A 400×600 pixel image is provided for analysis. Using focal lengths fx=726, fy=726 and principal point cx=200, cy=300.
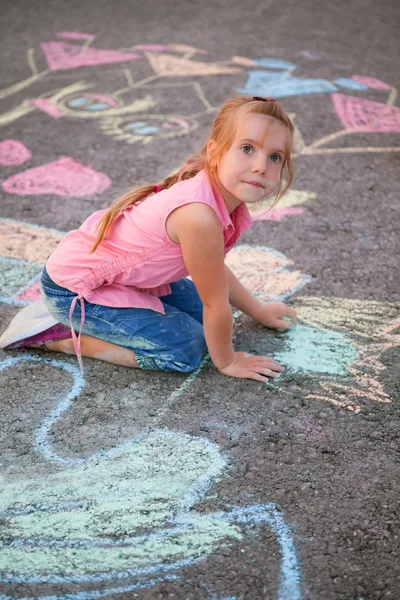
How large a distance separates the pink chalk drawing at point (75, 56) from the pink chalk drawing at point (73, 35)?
15cm

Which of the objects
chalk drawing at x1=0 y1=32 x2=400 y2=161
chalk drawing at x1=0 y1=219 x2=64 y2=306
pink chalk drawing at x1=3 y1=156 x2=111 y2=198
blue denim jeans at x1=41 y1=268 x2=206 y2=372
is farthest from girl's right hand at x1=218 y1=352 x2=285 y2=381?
chalk drawing at x1=0 y1=32 x2=400 y2=161

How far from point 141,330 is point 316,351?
608 mm

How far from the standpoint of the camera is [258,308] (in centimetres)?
257

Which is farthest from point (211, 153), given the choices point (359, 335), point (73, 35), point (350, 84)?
point (73, 35)

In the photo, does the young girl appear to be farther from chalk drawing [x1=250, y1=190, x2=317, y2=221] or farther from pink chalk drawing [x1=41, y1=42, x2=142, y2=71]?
pink chalk drawing [x1=41, y1=42, x2=142, y2=71]

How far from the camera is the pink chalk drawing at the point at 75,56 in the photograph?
4887 millimetres

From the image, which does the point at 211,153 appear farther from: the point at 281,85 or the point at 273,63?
the point at 273,63

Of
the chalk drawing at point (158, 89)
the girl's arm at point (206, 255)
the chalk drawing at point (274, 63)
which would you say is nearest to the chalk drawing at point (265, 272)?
the girl's arm at point (206, 255)

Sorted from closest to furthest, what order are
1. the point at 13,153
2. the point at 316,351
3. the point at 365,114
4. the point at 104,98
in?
the point at 316,351, the point at 13,153, the point at 365,114, the point at 104,98

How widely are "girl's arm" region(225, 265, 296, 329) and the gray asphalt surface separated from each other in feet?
0.18

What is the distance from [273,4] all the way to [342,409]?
5020 millimetres

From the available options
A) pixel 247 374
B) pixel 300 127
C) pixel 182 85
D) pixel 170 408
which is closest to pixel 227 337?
pixel 247 374

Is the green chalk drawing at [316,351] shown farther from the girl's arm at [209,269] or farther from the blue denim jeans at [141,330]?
the blue denim jeans at [141,330]

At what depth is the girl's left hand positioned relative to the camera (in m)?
2.59
